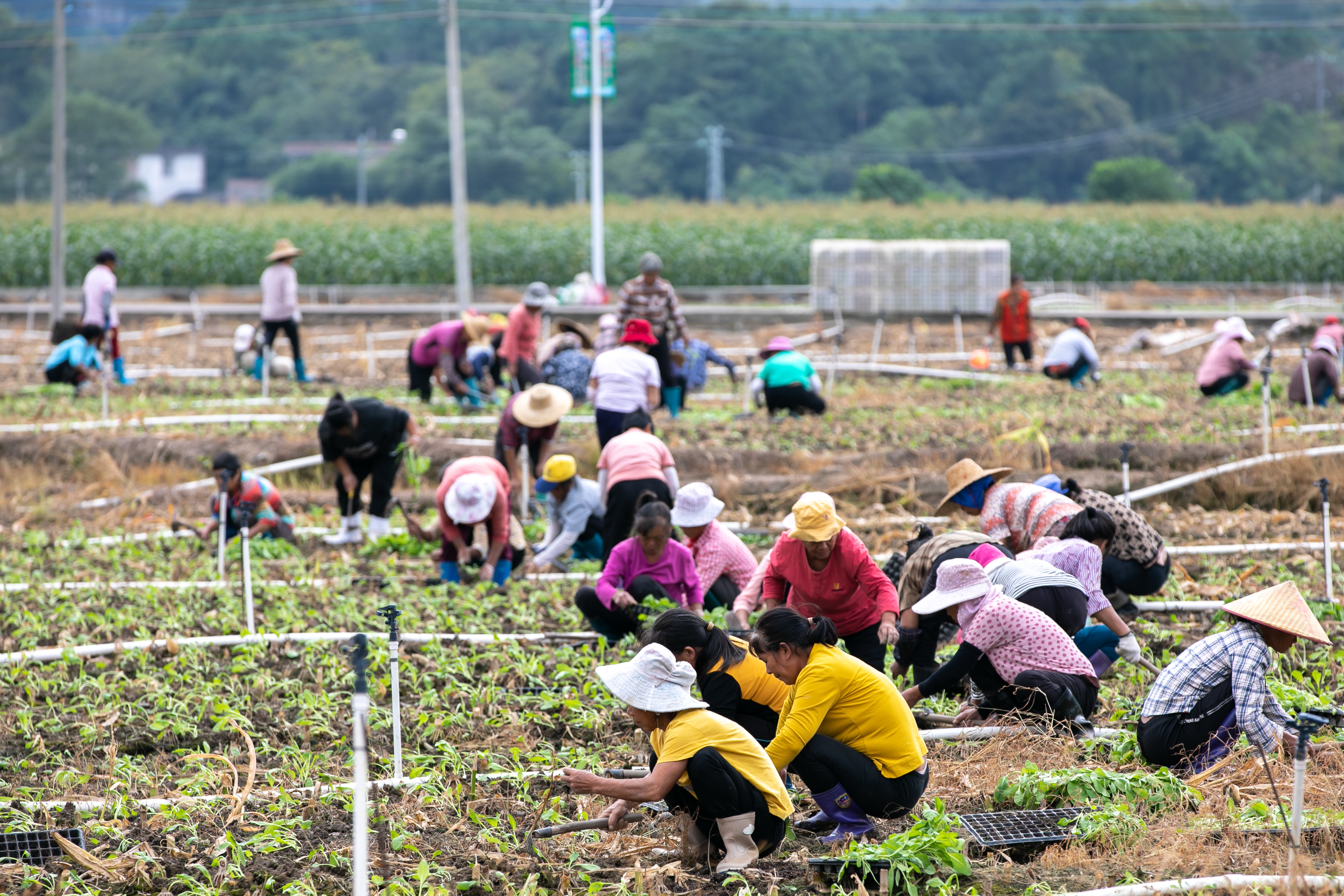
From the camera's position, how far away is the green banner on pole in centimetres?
2469

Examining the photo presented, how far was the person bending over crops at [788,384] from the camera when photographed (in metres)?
13.8

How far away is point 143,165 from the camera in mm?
67562

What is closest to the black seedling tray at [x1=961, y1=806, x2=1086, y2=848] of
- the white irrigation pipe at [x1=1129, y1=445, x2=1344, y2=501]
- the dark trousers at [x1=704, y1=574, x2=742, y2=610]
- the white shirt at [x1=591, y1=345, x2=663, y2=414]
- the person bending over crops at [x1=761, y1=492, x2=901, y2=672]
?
the person bending over crops at [x1=761, y1=492, x2=901, y2=672]

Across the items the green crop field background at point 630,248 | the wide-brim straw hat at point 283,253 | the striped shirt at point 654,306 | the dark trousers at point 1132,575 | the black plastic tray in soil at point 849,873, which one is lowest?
the black plastic tray in soil at point 849,873

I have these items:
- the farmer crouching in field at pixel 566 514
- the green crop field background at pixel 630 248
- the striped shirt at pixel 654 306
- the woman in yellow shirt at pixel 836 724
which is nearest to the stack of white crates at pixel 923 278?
the green crop field background at pixel 630 248

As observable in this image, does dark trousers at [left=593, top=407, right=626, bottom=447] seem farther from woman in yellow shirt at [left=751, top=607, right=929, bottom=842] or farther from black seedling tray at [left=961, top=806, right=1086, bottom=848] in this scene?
black seedling tray at [left=961, top=806, right=1086, bottom=848]

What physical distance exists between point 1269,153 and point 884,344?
4675cm

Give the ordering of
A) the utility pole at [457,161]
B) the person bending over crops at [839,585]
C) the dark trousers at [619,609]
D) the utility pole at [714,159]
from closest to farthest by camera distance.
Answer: the person bending over crops at [839,585] → the dark trousers at [619,609] → the utility pole at [457,161] → the utility pole at [714,159]

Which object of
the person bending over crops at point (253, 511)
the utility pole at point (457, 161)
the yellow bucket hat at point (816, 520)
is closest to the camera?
the yellow bucket hat at point (816, 520)

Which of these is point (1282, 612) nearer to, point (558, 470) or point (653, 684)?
point (653, 684)

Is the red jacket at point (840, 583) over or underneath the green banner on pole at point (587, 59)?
underneath

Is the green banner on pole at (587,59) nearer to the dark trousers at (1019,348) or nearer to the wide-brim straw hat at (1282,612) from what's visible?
the dark trousers at (1019,348)

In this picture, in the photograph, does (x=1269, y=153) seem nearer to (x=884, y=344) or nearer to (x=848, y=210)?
(x=848, y=210)

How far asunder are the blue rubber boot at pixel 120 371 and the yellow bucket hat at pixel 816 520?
12595 millimetres
